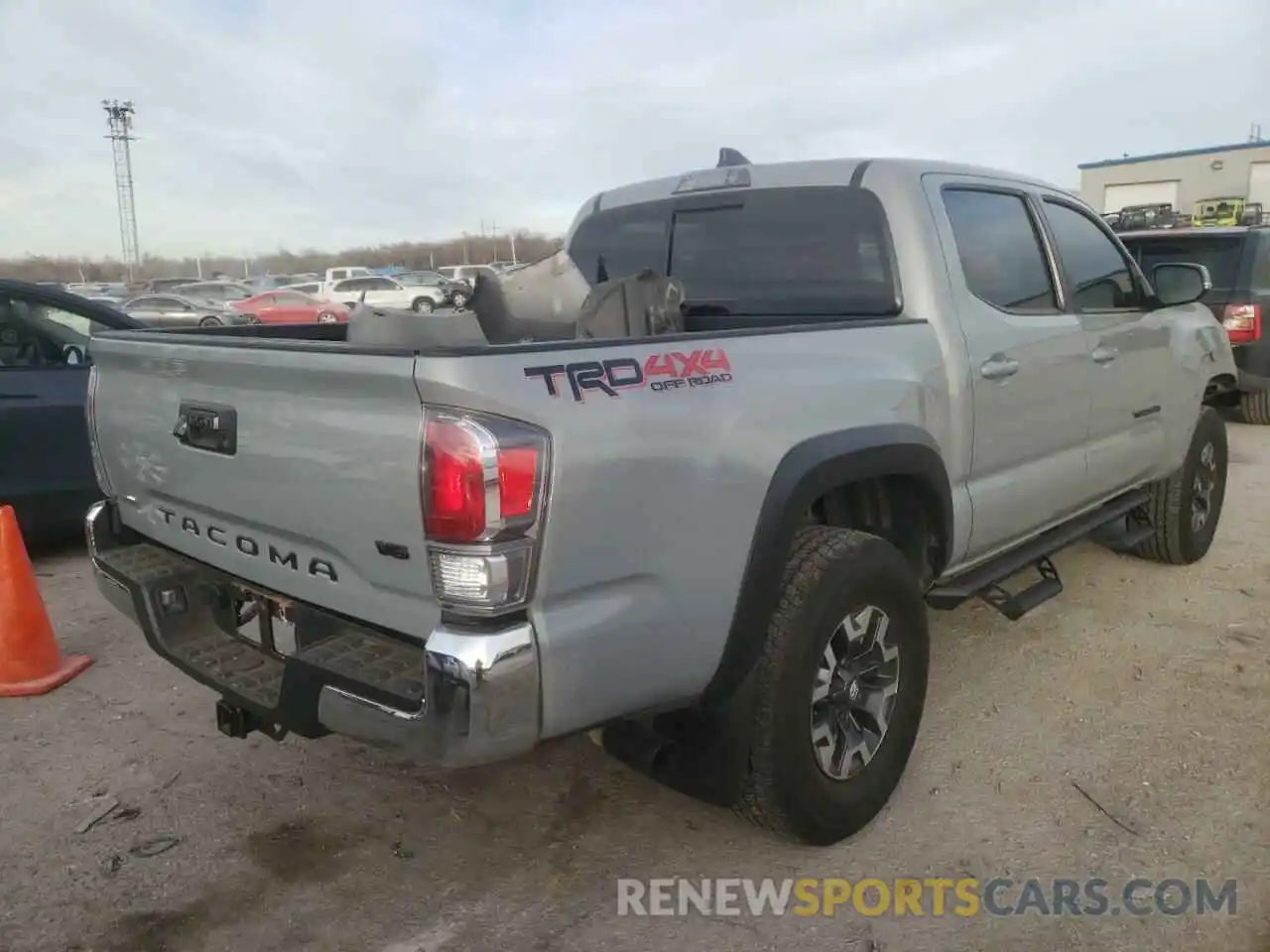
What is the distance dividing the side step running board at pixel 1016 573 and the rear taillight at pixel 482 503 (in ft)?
6.20

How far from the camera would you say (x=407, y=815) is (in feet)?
10.1

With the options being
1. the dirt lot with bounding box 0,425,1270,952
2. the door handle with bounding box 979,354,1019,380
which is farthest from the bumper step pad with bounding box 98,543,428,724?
the door handle with bounding box 979,354,1019,380

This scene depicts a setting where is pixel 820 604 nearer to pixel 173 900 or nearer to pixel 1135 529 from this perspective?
pixel 173 900

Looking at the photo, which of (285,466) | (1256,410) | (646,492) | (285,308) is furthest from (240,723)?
(285,308)

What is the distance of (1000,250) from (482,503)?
2517 mm

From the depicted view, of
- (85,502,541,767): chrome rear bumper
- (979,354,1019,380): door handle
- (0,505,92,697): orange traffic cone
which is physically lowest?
(0,505,92,697): orange traffic cone

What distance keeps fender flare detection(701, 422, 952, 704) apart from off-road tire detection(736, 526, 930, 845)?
0.09 m

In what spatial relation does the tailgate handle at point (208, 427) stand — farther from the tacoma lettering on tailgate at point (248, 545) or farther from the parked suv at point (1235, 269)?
the parked suv at point (1235, 269)

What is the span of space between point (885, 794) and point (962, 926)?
0.49 m

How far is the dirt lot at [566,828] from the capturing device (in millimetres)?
2527

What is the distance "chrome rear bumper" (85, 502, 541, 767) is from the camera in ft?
6.45

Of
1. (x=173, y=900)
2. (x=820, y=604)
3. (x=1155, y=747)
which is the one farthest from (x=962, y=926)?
(x=173, y=900)

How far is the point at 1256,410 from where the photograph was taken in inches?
383

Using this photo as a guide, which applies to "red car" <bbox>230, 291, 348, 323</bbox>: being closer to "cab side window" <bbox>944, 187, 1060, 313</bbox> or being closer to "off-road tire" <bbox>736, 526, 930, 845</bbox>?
"cab side window" <bbox>944, 187, 1060, 313</bbox>
